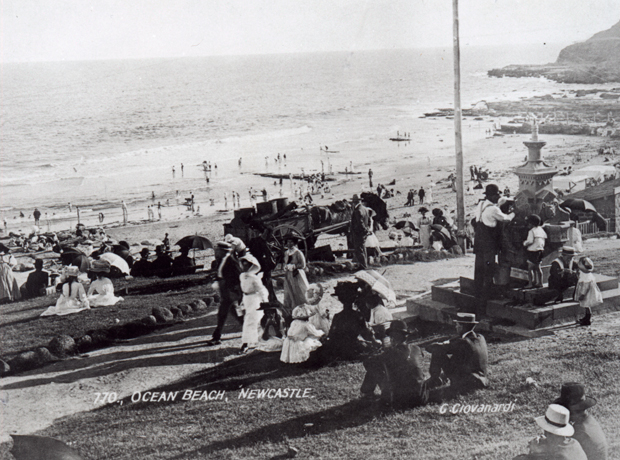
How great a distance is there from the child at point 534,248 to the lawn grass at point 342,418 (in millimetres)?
1168

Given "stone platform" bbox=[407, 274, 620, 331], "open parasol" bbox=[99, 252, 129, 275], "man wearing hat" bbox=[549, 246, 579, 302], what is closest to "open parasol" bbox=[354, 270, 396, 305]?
"stone platform" bbox=[407, 274, 620, 331]

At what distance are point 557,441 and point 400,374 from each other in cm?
236

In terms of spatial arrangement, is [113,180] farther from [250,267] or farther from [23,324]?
[250,267]

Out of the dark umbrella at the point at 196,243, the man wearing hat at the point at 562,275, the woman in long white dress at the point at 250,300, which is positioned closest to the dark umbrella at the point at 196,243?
the dark umbrella at the point at 196,243

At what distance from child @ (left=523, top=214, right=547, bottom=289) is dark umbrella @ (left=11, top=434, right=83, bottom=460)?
7032mm

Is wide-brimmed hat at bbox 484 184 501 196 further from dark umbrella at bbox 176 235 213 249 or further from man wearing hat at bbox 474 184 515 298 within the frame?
dark umbrella at bbox 176 235 213 249

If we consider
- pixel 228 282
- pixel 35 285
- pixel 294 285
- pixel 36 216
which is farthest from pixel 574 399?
pixel 36 216

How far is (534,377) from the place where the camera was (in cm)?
777

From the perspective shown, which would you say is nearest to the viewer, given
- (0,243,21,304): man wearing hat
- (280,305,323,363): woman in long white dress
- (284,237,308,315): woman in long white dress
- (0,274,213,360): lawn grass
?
(280,305,323,363): woman in long white dress

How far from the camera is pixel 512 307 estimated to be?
9906 millimetres

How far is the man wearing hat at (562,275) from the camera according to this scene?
32.3 feet

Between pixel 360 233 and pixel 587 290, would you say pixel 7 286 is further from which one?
pixel 587 290

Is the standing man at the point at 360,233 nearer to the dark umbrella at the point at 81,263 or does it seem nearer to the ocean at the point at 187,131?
the dark umbrella at the point at 81,263

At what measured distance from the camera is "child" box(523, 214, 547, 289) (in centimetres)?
975
